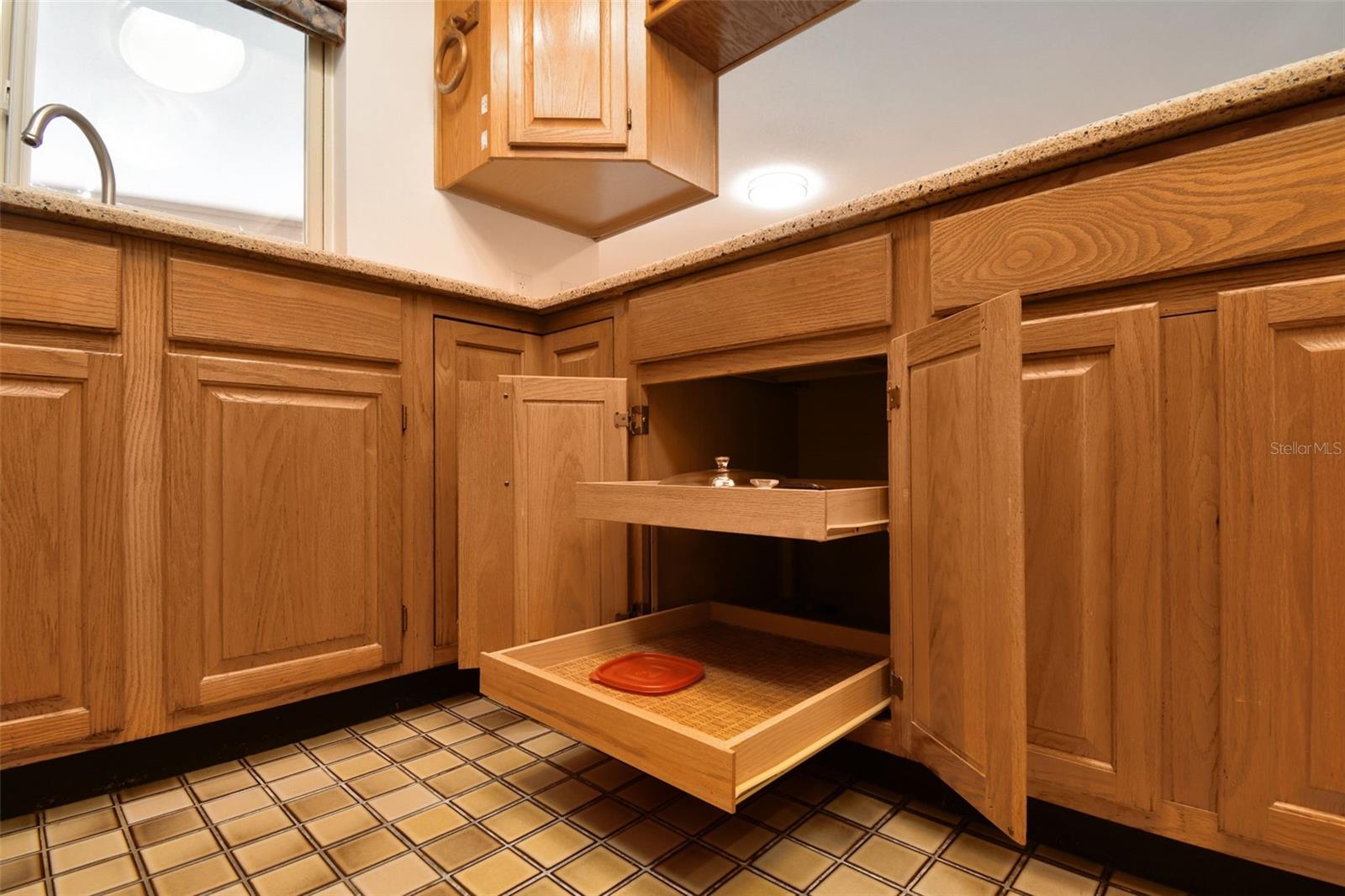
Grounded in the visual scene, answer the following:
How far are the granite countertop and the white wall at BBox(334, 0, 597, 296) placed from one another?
0.54m

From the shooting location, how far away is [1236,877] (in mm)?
780

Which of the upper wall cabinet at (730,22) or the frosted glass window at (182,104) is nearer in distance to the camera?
the frosted glass window at (182,104)

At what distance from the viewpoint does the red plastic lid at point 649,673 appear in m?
1.05

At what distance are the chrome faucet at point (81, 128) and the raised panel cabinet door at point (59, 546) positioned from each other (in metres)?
0.52

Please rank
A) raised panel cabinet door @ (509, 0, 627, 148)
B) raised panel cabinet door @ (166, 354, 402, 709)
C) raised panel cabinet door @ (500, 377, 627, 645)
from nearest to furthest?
raised panel cabinet door @ (166, 354, 402, 709) < raised panel cabinet door @ (500, 377, 627, 645) < raised panel cabinet door @ (509, 0, 627, 148)

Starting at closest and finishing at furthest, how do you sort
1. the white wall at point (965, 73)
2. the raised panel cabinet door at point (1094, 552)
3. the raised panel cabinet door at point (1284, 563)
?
the raised panel cabinet door at point (1284, 563)
the raised panel cabinet door at point (1094, 552)
the white wall at point (965, 73)

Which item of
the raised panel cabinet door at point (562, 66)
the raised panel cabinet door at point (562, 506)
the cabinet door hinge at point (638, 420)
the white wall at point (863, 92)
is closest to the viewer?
the raised panel cabinet door at point (562, 506)

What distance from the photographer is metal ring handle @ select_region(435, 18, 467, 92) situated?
6.00 ft

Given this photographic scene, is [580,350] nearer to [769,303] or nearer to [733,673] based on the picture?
[769,303]

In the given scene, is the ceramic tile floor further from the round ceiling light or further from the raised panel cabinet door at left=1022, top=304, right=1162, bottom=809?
the round ceiling light

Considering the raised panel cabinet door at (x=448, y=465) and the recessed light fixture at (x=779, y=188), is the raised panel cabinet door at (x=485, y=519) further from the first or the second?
the recessed light fixture at (x=779, y=188)

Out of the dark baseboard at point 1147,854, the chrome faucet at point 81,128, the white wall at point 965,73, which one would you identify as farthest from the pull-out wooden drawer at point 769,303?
the white wall at point 965,73

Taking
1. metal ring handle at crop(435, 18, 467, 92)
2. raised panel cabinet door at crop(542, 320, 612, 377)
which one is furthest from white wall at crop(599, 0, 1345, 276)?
raised panel cabinet door at crop(542, 320, 612, 377)

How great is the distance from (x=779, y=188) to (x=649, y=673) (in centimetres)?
281
